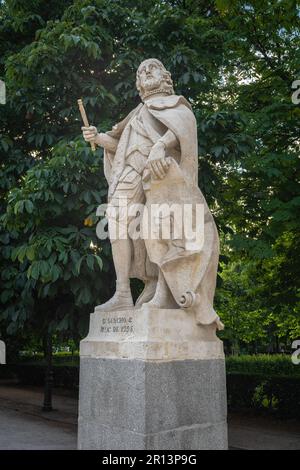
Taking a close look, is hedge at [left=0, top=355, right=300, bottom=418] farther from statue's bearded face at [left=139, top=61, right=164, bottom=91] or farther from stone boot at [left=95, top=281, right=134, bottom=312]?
statue's bearded face at [left=139, top=61, right=164, bottom=91]

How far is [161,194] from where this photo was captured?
6.23 meters

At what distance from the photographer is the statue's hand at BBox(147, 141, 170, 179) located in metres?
6.02

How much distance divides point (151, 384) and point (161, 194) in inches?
80.0

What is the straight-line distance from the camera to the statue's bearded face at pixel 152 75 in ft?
22.1

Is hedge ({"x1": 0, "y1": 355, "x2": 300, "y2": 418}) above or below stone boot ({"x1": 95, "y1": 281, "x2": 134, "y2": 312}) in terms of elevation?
below

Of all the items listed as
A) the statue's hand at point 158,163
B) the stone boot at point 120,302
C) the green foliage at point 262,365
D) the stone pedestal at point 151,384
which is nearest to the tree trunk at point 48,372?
the green foliage at point 262,365

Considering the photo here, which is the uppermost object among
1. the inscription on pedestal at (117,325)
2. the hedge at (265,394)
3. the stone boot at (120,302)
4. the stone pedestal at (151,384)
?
the stone boot at (120,302)

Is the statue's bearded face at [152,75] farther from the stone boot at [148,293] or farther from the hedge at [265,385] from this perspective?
the hedge at [265,385]

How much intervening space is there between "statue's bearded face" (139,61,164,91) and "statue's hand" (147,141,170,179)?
1.04 m

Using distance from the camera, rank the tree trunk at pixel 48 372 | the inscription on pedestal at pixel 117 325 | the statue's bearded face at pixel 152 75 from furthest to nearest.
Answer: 1. the tree trunk at pixel 48 372
2. the statue's bearded face at pixel 152 75
3. the inscription on pedestal at pixel 117 325

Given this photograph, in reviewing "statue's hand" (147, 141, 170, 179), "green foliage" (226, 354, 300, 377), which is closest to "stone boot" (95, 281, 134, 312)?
"statue's hand" (147, 141, 170, 179)

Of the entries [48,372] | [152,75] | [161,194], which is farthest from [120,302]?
[48,372]

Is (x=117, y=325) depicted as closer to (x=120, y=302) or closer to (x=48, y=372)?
(x=120, y=302)

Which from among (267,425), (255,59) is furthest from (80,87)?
(267,425)
